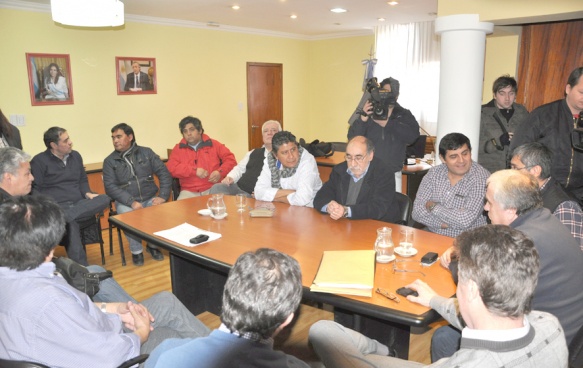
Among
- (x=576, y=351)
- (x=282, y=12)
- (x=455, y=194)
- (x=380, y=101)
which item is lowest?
(x=576, y=351)

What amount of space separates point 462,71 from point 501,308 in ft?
10.8

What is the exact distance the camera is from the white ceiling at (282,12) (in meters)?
5.69

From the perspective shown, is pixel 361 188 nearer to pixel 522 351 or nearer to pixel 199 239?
pixel 199 239

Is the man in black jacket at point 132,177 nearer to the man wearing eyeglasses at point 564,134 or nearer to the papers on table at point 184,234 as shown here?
the papers on table at point 184,234

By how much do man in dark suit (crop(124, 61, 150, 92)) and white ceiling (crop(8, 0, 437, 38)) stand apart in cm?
65

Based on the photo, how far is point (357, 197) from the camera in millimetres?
3113

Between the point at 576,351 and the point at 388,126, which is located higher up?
the point at 388,126

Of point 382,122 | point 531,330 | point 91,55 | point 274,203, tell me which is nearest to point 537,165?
point 531,330

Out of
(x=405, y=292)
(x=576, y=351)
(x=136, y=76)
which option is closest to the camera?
(x=576, y=351)

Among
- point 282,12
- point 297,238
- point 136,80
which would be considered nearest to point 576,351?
point 297,238

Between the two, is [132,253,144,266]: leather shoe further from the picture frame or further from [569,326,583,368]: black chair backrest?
[569,326,583,368]: black chair backrest

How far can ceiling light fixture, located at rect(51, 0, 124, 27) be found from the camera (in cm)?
281

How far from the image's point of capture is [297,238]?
2564 mm

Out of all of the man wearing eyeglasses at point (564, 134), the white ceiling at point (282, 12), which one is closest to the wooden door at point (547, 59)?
the man wearing eyeglasses at point (564, 134)
